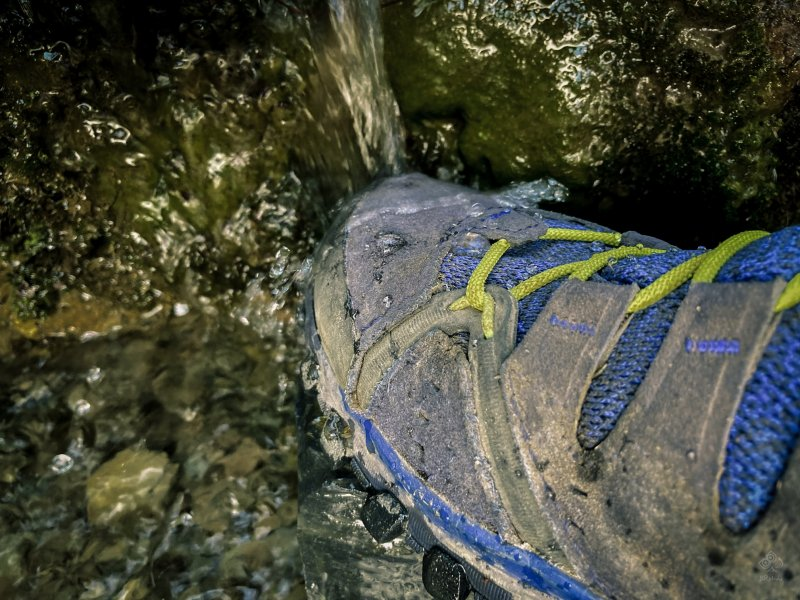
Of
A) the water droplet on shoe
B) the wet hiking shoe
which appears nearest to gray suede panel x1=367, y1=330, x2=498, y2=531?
the wet hiking shoe

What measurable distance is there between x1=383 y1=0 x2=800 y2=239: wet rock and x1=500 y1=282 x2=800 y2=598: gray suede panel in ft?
5.37

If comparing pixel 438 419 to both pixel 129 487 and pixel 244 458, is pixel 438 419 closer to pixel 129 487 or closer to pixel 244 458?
pixel 244 458

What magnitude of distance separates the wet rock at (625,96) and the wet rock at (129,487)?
6.77 feet

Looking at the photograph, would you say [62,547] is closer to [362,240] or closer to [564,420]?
[362,240]

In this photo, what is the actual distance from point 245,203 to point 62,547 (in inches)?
63.3

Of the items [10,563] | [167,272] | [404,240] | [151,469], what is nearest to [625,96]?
[404,240]

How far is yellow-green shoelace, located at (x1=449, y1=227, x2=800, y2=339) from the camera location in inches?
50.3

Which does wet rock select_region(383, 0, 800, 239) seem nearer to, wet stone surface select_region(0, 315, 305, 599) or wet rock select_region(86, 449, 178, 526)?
wet stone surface select_region(0, 315, 305, 599)

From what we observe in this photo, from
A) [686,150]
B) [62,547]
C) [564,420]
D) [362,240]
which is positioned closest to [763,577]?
[564,420]

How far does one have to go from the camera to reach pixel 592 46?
248cm

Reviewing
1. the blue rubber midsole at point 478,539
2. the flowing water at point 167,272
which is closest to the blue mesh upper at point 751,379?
the blue rubber midsole at point 478,539

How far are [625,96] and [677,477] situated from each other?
196 centimetres

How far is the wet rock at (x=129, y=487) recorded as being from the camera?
90.0 inches

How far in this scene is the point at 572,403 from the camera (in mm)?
1300
